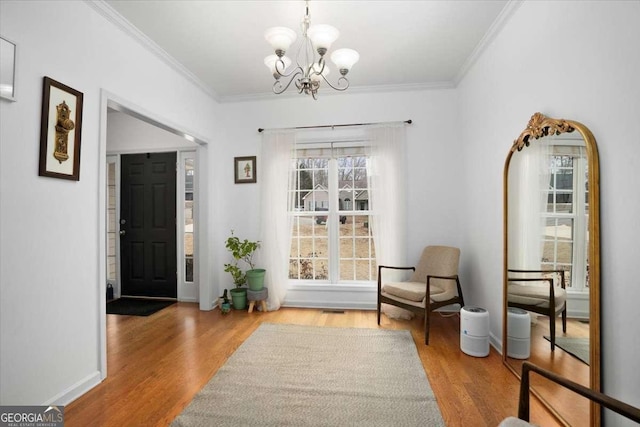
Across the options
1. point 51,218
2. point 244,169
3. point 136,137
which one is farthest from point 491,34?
point 136,137

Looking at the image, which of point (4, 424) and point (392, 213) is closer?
point (4, 424)

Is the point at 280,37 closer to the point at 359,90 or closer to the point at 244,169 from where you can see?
the point at 359,90

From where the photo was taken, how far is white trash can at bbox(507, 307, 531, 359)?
2.12 meters

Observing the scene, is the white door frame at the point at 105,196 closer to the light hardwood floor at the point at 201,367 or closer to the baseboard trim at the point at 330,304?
the light hardwood floor at the point at 201,367

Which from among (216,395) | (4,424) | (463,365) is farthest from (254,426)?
(463,365)

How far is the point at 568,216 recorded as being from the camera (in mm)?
1674

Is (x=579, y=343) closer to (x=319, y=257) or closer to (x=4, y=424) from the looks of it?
(x=319, y=257)

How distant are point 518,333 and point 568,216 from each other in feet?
3.36

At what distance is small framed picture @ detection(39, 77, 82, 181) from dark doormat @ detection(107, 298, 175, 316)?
2.35 m

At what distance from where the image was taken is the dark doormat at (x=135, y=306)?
370 cm

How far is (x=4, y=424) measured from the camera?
1.51 metres

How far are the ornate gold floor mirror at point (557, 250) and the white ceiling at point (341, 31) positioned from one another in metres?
1.12

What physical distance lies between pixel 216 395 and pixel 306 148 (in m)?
2.80

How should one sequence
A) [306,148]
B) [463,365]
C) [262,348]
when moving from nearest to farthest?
[463,365] → [262,348] → [306,148]
